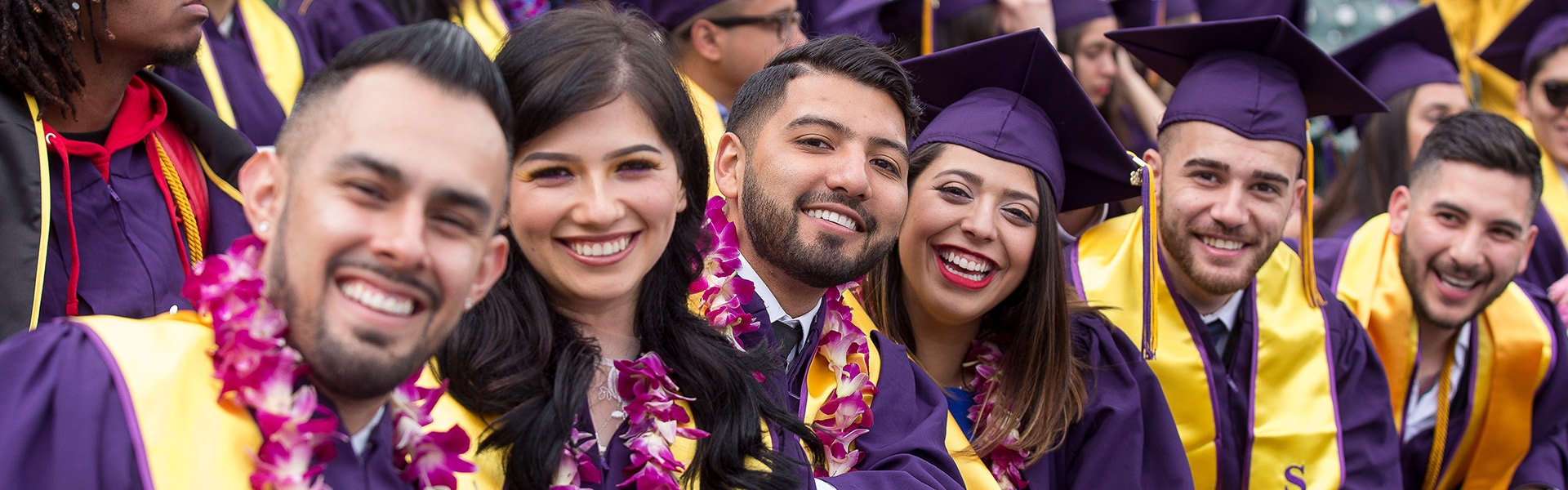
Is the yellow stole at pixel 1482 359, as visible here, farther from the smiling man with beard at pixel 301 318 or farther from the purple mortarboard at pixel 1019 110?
the smiling man with beard at pixel 301 318

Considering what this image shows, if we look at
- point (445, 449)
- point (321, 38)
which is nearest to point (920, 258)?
point (445, 449)

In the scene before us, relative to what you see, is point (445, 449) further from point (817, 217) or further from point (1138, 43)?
point (1138, 43)

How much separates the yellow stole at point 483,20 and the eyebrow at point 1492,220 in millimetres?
3211

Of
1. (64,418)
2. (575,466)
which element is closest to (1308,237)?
(575,466)

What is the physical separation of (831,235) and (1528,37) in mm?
4665

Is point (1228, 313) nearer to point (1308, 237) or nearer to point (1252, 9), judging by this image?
point (1308, 237)

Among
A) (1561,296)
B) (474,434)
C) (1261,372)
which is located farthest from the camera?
(1561,296)

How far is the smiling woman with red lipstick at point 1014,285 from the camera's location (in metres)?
3.17

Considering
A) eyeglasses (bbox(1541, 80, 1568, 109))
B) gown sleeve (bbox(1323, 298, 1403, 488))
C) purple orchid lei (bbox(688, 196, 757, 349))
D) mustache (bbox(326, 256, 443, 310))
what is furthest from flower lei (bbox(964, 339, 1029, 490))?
eyeglasses (bbox(1541, 80, 1568, 109))

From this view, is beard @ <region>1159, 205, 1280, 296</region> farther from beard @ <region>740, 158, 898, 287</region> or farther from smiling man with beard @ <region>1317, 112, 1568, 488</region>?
beard @ <region>740, 158, 898, 287</region>

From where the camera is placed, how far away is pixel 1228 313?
402 centimetres

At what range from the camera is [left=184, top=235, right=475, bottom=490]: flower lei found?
1.57m

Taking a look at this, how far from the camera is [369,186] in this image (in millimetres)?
1576

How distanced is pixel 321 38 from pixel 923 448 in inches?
116
